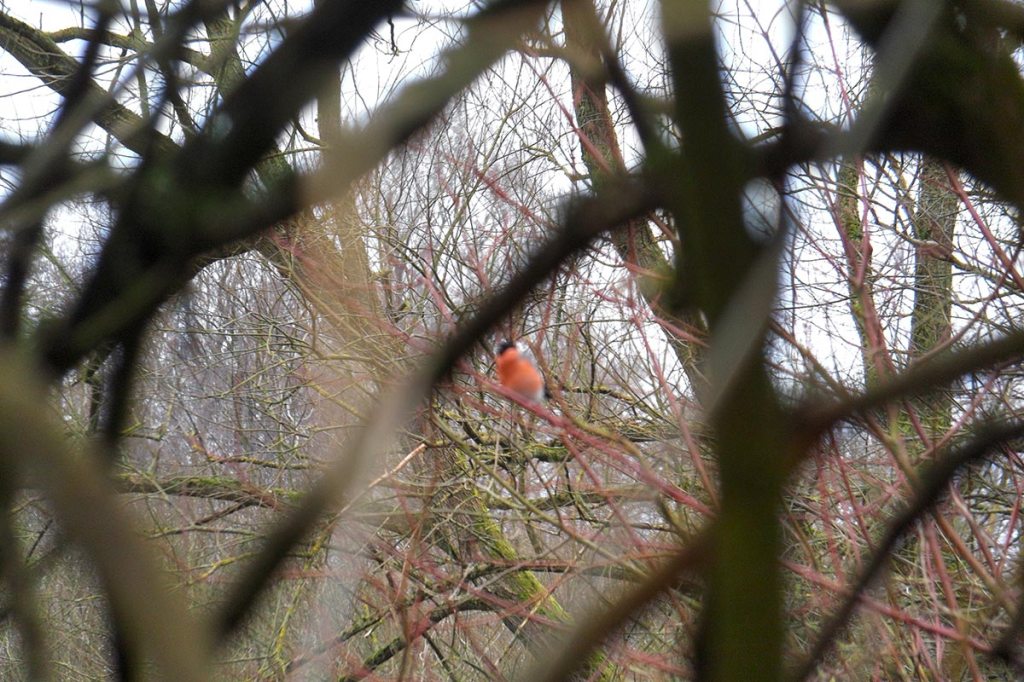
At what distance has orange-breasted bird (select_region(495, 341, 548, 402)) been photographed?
8.80 ft

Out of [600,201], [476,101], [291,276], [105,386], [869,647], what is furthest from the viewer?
[291,276]

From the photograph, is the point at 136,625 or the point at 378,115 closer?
the point at 136,625

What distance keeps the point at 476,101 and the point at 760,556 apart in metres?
3.02

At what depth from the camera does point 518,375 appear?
2.70 meters

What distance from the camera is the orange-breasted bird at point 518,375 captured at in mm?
2684

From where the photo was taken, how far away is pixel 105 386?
71cm

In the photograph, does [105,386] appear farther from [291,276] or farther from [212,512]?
[212,512]

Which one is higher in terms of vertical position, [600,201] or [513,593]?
[513,593]

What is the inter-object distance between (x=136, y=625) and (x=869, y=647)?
2417mm

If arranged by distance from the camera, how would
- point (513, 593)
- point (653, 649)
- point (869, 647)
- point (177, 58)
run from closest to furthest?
point (177, 58) < point (869, 647) < point (653, 649) < point (513, 593)

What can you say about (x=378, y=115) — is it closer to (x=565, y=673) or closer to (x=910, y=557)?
(x=565, y=673)

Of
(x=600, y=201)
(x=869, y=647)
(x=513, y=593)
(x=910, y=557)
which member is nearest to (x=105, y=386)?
(x=600, y=201)

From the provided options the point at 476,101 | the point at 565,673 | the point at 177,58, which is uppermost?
the point at 476,101

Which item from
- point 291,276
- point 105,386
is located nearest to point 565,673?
point 105,386
